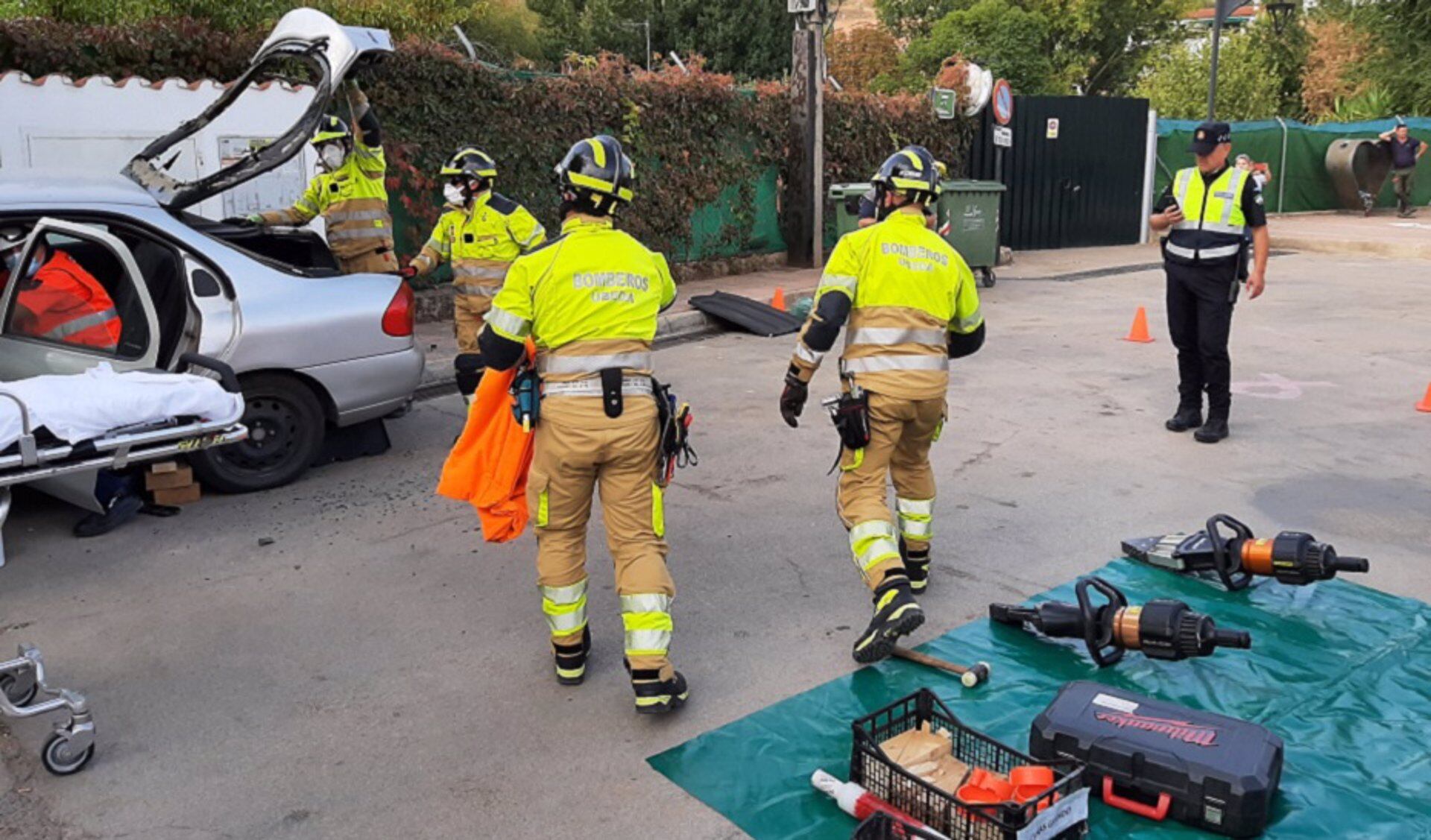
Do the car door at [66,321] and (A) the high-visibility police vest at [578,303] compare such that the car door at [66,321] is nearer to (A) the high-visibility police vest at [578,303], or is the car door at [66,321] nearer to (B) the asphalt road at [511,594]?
(B) the asphalt road at [511,594]

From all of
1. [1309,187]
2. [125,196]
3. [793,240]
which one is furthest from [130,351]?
[1309,187]

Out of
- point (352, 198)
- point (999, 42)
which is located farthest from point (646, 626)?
point (999, 42)

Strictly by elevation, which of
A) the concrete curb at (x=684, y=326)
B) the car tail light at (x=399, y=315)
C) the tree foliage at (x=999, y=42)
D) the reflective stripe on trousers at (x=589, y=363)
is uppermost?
the tree foliage at (x=999, y=42)

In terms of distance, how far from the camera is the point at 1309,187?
25.5m

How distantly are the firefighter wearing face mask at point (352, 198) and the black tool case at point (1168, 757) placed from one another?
6029 mm

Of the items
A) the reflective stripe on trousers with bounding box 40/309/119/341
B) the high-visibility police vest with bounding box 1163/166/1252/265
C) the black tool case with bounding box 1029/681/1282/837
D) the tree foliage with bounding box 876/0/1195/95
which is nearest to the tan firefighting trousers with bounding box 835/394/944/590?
the black tool case with bounding box 1029/681/1282/837

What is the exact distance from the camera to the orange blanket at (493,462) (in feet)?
14.2

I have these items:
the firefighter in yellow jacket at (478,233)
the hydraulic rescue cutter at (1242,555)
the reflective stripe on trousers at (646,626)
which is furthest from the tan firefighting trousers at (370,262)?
the hydraulic rescue cutter at (1242,555)

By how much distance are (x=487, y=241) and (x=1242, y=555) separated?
480 centimetres

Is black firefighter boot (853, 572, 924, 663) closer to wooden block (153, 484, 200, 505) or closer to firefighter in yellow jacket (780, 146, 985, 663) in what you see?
firefighter in yellow jacket (780, 146, 985, 663)

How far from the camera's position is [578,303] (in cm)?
402

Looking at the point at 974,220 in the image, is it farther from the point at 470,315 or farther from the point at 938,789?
the point at 938,789

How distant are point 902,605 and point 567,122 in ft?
30.9

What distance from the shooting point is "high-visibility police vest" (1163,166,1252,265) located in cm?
725
